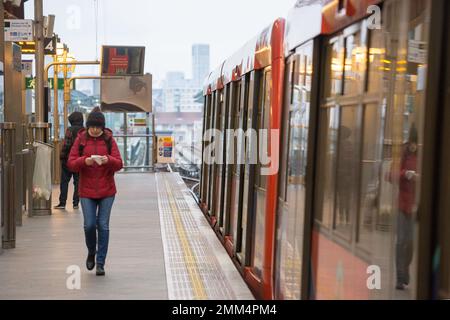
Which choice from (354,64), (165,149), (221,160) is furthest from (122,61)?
(354,64)

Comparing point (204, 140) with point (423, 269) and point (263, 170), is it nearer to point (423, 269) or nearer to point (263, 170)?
point (263, 170)

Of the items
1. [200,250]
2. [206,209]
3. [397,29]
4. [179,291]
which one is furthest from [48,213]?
[397,29]

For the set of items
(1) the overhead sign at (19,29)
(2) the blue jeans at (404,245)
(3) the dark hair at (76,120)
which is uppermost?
(1) the overhead sign at (19,29)

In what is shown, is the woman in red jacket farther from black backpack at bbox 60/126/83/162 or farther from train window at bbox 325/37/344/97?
black backpack at bbox 60/126/83/162

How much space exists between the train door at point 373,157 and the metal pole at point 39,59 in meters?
11.3

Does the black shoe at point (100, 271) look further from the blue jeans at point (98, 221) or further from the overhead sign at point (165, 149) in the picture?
the overhead sign at point (165, 149)

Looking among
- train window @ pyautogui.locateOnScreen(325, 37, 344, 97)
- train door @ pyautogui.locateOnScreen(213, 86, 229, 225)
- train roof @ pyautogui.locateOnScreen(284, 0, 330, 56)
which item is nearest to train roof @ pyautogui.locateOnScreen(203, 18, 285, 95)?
train door @ pyautogui.locateOnScreen(213, 86, 229, 225)

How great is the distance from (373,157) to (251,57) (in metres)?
5.33

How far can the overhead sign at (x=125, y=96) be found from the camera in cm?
3012

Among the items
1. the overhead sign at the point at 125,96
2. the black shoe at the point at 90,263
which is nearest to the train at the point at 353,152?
the black shoe at the point at 90,263

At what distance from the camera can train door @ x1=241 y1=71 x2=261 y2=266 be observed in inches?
353

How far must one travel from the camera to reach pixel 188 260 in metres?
9.99

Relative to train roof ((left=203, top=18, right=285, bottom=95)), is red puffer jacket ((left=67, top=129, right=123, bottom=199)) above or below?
below

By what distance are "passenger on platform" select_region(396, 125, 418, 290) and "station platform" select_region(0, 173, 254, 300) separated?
4014 millimetres
